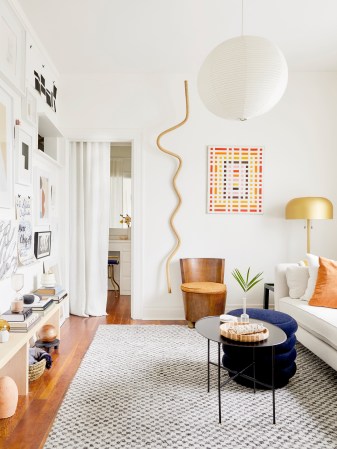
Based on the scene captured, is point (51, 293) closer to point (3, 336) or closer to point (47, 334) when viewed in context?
point (47, 334)

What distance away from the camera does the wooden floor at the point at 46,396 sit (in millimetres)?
1896

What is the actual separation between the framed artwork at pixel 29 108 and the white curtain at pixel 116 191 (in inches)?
134

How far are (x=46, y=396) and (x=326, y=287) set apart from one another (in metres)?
2.24

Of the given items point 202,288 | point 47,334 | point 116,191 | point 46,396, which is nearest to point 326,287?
point 202,288

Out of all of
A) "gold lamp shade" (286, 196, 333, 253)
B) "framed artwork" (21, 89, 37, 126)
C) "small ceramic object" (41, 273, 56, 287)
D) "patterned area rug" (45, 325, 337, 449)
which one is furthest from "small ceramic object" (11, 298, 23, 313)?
"gold lamp shade" (286, 196, 333, 253)

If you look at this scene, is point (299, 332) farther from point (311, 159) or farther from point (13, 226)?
point (13, 226)

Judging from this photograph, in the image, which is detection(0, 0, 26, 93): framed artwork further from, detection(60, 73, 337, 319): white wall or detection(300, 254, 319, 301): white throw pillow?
detection(300, 254, 319, 301): white throw pillow

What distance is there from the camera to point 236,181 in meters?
4.32

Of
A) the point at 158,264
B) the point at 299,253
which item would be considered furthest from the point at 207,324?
the point at 299,253

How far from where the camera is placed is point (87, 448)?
1785 mm

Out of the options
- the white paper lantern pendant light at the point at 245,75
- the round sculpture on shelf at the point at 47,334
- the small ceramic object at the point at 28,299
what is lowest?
the round sculpture on shelf at the point at 47,334

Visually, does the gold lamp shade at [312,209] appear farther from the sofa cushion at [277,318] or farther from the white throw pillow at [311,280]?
the sofa cushion at [277,318]

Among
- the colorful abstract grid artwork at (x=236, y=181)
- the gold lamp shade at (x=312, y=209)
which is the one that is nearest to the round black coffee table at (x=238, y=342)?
the gold lamp shade at (x=312, y=209)

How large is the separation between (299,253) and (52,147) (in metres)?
3.12
